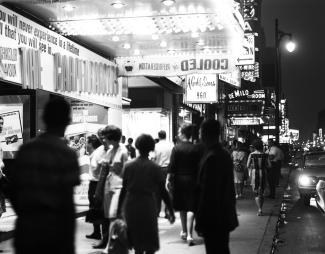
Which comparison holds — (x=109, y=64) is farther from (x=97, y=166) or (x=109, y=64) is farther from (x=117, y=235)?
(x=117, y=235)

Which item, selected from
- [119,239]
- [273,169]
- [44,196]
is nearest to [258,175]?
[273,169]

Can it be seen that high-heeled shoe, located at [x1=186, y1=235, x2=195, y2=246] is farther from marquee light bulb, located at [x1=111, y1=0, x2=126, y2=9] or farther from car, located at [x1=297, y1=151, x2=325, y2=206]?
car, located at [x1=297, y1=151, x2=325, y2=206]

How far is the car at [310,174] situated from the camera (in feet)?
52.1

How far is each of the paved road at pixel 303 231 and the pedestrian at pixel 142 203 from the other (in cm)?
402

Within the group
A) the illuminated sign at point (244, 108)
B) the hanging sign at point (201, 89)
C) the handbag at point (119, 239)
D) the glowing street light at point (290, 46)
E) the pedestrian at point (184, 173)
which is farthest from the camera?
the illuminated sign at point (244, 108)

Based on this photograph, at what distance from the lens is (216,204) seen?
217 inches

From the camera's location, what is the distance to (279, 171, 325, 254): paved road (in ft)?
32.0

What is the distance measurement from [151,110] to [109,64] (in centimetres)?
867

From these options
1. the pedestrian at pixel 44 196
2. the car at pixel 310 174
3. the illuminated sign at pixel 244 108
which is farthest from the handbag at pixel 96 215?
the illuminated sign at pixel 244 108

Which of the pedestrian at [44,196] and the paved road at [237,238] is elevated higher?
→ the pedestrian at [44,196]

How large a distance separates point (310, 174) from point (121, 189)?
36.0 ft

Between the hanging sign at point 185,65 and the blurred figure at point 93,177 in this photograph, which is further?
the hanging sign at point 185,65

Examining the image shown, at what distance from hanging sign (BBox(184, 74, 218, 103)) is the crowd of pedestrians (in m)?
10.7

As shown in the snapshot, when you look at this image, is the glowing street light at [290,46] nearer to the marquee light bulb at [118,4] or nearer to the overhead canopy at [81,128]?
the overhead canopy at [81,128]
